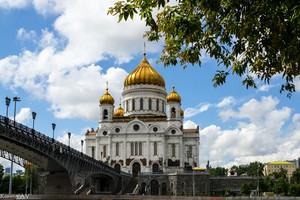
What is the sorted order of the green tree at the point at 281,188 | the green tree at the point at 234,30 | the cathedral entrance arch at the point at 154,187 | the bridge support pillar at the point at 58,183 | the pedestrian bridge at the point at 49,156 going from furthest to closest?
the cathedral entrance arch at the point at 154,187, the green tree at the point at 281,188, the bridge support pillar at the point at 58,183, the pedestrian bridge at the point at 49,156, the green tree at the point at 234,30

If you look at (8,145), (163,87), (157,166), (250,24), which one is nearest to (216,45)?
(250,24)

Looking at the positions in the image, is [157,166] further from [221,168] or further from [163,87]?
[221,168]

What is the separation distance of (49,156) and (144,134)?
39.2 metres

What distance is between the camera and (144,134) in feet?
271

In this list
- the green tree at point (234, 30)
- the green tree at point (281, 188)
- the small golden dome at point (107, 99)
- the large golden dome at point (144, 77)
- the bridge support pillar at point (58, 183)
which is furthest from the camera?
the large golden dome at point (144, 77)

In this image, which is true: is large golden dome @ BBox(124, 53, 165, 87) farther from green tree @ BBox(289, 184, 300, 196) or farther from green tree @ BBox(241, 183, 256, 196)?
green tree @ BBox(289, 184, 300, 196)

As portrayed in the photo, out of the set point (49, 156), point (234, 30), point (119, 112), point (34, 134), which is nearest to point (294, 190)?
point (119, 112)

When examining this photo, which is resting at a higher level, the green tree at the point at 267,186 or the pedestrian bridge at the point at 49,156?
the pedestrian bridge at the point at 49,156

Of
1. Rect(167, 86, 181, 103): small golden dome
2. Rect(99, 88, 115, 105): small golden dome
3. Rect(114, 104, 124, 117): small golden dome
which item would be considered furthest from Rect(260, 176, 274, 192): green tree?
Rect(114, 104, 124, 117): small golden dome

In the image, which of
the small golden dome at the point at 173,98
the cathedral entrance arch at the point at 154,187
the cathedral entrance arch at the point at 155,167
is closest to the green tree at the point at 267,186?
the cathedral entrance arch at the point at 154,187

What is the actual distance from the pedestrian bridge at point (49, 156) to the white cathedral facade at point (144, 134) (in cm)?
1825

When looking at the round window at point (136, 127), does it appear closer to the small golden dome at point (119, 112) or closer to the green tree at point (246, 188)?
the small golden dome at point (119, 112)

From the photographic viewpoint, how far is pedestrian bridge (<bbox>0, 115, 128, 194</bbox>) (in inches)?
1516

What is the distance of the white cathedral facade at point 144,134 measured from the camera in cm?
8175
